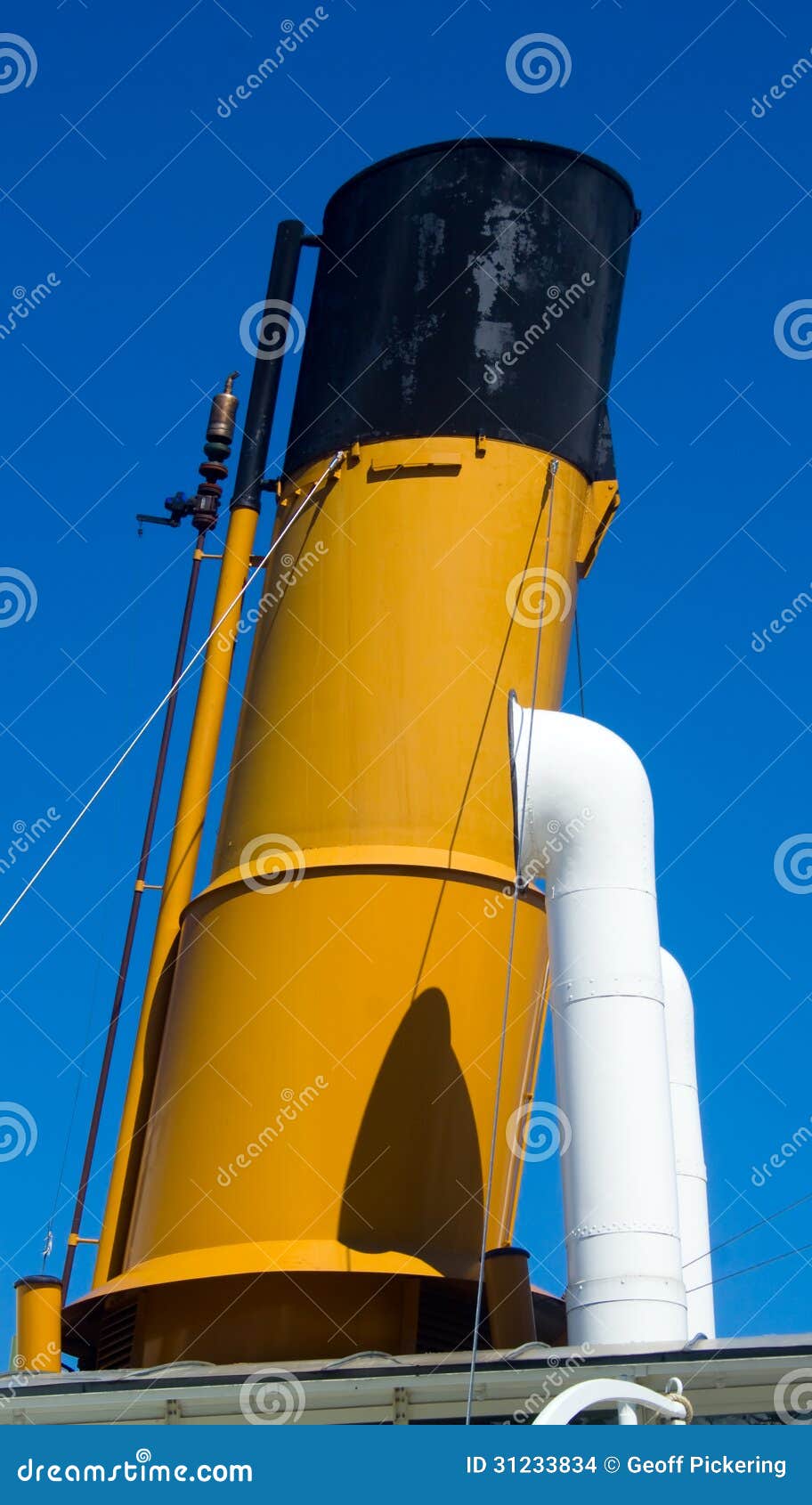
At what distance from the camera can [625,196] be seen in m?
15.6

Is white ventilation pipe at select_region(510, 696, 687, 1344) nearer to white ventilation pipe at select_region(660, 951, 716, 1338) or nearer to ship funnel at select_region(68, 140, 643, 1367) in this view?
ship funnel at select_region(68, 140, 643, 1367)

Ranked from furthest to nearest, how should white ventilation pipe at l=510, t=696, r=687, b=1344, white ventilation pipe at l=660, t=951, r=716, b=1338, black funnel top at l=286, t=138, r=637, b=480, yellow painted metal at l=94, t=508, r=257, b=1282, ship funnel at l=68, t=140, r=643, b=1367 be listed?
black funnel top at l=286, t=138, r=637, b=480, yellow painted metal at l=94, t=508, r=257, b=1282, white ventilation pipe at l=660, t=951, r=716, b=1338, ship funnel at l=68, t=140, r=643, b=1367, white ventilation pipe at l=510, t=696, r=687, b=1344

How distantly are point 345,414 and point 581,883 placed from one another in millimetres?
5127

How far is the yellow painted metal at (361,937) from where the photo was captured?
1233 centimetres

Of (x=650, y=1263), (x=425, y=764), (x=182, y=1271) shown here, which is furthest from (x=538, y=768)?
(x=182, y=1271)

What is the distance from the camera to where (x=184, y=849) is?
15281 mm

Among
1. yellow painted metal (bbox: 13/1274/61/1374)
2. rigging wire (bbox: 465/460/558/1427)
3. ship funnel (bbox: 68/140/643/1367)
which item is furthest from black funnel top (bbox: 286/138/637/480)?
yellow painted metal (bbox: 13/1274/61/1374)

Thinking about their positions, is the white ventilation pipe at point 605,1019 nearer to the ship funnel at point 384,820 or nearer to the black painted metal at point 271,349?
the ship funnel at point 384,820

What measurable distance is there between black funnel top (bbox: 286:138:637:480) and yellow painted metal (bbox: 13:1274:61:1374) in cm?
663

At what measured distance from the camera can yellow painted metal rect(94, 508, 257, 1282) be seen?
1422 centimetres

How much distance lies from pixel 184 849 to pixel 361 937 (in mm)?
2744

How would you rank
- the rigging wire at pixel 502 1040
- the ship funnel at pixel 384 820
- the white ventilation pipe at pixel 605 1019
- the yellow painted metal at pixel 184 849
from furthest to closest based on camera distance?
the yellow painted metal at pixel 184 849
the ship funnel at pixel 384 820
the white ventilation pipe at pixel 605 1019
the rigging wire at pixel 502 1040

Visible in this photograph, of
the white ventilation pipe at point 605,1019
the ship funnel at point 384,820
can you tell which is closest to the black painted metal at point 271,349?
the ship funnel at point 384,820

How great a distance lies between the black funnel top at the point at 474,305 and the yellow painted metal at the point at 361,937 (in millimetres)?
306
